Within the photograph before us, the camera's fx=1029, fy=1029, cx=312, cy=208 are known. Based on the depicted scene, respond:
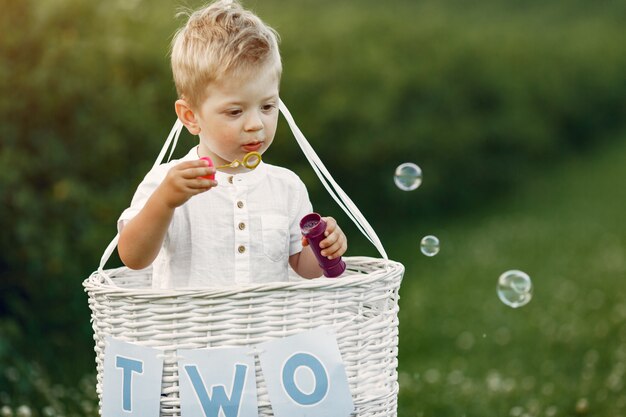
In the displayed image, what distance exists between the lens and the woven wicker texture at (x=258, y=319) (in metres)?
1.84

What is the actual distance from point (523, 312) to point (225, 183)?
10.2 ft

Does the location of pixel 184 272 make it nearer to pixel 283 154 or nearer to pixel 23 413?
pixel 23 413

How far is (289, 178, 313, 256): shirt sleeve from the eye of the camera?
90.2 inches

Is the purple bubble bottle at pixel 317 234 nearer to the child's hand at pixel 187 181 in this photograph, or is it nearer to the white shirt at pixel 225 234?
the white shirt at pixel 225 234

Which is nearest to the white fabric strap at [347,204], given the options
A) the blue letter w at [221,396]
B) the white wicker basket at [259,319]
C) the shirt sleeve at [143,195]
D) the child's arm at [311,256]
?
the child's arm at [311,256]

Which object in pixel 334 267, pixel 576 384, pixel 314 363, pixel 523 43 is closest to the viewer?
pixel 314 363

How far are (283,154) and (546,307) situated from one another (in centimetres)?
154

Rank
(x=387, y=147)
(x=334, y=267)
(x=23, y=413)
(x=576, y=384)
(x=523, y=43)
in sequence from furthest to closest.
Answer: (x=523, y=43)
(x=387, y=147)
(x=576, y=384)
(x=23, y=413)
(x=334, y=267)

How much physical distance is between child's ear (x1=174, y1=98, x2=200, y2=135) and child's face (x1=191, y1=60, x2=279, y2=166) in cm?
6

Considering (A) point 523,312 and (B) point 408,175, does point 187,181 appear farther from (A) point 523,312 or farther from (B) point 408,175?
(A) point 523,312

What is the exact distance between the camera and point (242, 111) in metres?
2.08

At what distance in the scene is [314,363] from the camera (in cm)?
187

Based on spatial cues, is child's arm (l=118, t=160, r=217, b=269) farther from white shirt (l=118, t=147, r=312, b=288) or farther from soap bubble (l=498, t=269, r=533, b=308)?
soap bubble (l=498, t=269, r=533, b=308)

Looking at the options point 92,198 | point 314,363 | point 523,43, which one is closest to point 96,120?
point 92,198
